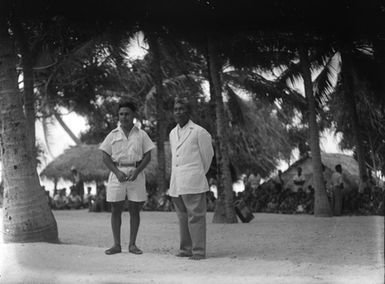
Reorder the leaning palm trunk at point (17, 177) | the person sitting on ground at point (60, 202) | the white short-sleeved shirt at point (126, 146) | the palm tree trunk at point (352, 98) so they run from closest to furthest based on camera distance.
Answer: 1. the white short-sleeved shirt at point (126, 146)
2. the leaning palm trunk at point (17, 177)
3. the palm tree trunk at point (352, 98)
4. the person sitting on ground at point (60, 202)

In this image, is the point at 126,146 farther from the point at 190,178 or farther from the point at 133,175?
the point at 190,178

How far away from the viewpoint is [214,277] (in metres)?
4.75

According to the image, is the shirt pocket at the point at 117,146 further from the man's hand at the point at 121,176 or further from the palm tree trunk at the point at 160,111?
the palm tree trunk at the point at 160,111

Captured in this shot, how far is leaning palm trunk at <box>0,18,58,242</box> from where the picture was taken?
7.04 metres

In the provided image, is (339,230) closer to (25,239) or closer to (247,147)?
(25,239)

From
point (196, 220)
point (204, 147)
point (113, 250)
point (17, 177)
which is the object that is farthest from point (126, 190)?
point (17, 177)

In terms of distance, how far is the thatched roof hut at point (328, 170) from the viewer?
2055cm

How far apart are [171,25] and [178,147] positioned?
5898 mm

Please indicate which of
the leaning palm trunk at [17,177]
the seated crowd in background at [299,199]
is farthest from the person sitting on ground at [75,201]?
the leaning palm trunk at [17,177]

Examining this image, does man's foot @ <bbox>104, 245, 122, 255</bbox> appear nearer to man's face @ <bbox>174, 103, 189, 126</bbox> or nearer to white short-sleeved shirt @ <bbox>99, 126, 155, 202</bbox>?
white short-sleeved shirt @ <bbox>99, 126, 155, 202</bbox>

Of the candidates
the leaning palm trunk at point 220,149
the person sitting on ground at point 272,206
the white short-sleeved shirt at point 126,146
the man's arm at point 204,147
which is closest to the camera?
the man's arm at point 204,147

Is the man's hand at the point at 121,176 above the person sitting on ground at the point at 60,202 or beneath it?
above

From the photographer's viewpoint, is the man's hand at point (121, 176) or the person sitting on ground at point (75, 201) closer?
the man's hand at point (121, 176)

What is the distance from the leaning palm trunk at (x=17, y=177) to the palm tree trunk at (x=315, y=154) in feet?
26.6
